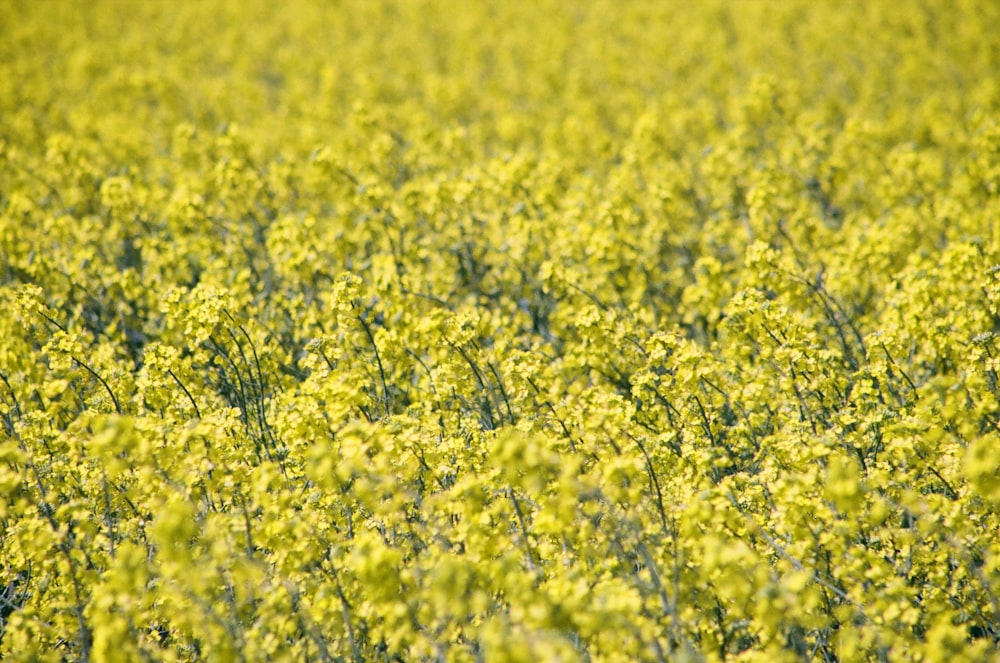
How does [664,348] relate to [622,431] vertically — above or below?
above

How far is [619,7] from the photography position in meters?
30.7

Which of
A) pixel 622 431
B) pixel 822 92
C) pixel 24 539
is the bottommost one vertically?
pixel 24 539

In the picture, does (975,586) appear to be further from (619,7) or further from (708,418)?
(619,7)

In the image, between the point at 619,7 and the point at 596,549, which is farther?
the point at 619,7

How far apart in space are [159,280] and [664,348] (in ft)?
26.4

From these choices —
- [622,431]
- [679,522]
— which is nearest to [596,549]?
[679,522]

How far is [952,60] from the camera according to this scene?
65.2 feet

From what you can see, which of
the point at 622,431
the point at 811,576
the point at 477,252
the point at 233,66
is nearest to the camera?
the point at 811,576

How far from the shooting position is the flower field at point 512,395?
520 cm

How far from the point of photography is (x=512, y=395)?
27.2 feet

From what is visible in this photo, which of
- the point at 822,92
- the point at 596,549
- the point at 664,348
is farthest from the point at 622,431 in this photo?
the point at 822,92

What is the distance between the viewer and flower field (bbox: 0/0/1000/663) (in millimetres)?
5195

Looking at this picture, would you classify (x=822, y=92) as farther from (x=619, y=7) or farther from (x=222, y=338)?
(x=222, y=338)

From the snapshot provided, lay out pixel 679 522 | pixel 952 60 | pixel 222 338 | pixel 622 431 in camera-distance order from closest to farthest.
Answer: pixel 679 522 < pixel 622 431 < pixel 222 338 < pixel 952 60
